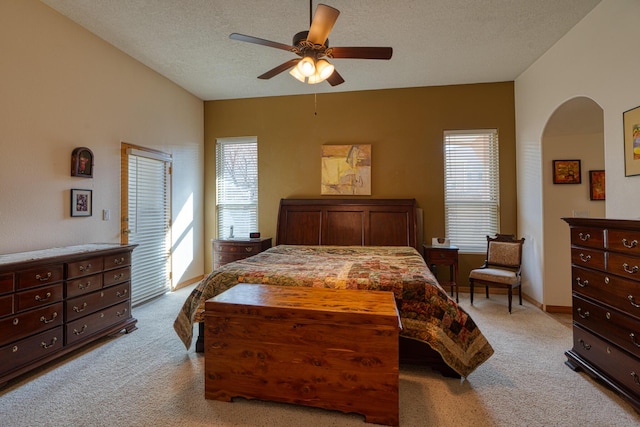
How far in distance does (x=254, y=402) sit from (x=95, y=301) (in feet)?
6.69

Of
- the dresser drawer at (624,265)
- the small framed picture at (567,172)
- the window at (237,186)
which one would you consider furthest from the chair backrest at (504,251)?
the window at (237,186)

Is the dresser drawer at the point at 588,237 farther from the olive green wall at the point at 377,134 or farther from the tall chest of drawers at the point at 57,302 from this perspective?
the tall chest of drawers at the point at 57,302

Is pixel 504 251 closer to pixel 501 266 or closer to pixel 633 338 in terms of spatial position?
pixel 501 266

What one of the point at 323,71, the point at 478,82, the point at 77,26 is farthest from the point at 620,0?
the point at 77,26

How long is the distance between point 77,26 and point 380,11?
11.0ft

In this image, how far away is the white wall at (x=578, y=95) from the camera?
8.44 feet

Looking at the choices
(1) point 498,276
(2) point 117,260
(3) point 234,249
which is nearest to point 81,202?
(2) point 117,260

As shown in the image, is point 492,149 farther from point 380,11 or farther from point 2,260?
point 2,260

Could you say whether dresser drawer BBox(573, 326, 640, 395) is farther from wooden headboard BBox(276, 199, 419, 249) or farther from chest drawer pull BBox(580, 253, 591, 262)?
wooden headboard BBox(276, 199, 419, 249)

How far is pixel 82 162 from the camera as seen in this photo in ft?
10.7

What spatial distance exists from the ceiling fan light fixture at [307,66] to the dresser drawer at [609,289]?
2814mm

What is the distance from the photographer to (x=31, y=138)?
2812 mm

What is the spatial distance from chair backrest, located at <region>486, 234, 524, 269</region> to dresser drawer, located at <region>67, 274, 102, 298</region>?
4.98m

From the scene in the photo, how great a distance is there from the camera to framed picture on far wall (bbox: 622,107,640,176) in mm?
2450
